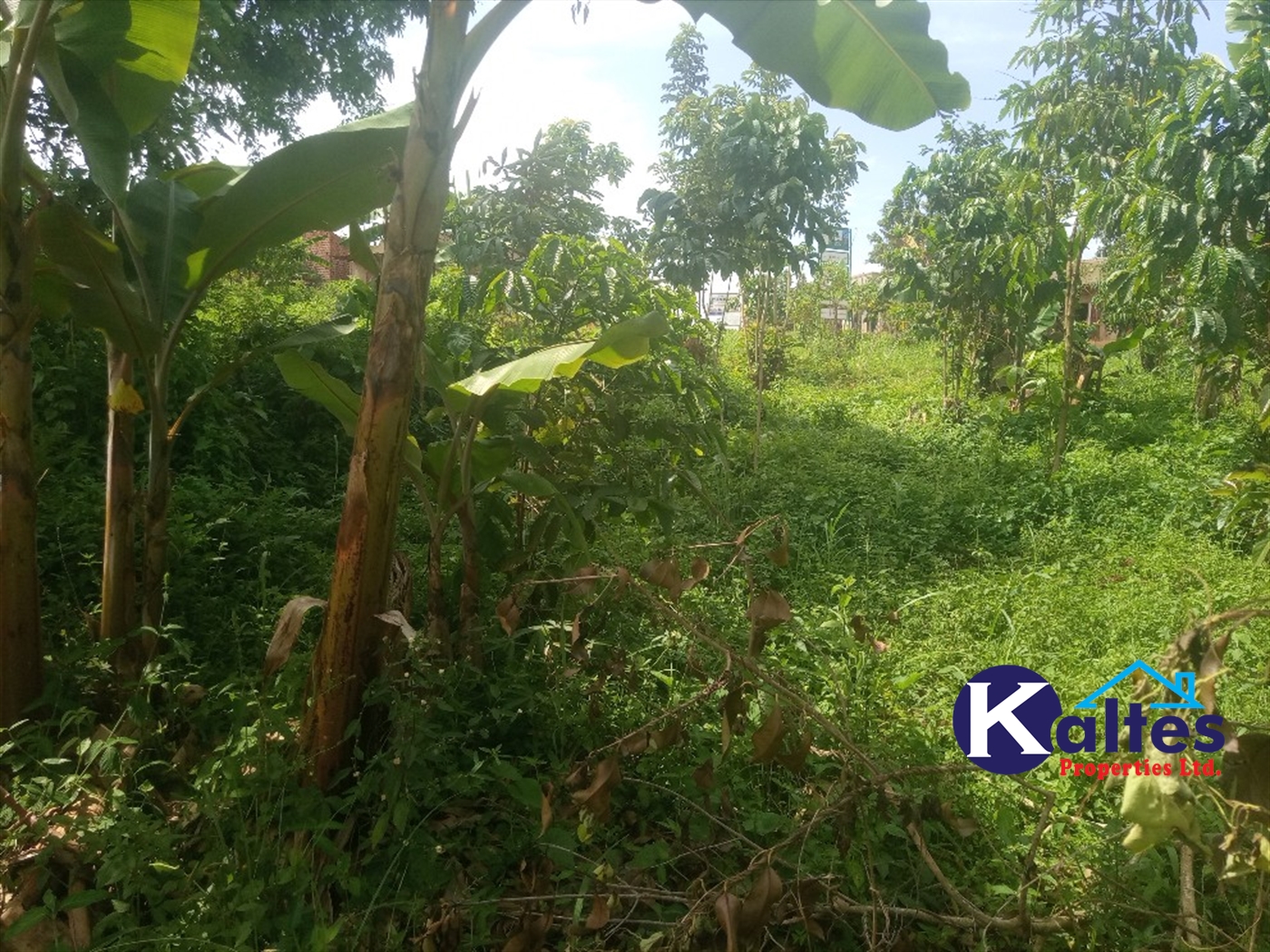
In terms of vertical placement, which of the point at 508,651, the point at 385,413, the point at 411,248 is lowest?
the point at 508,651

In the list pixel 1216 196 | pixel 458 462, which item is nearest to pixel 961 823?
pixel 458 462

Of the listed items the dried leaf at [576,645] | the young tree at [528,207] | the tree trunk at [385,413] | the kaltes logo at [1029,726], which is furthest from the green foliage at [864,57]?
the young tree at [528,207]

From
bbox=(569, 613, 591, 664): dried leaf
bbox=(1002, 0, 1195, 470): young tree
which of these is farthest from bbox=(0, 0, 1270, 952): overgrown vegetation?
bbox=(1002, 0, 1195, 470): young tree

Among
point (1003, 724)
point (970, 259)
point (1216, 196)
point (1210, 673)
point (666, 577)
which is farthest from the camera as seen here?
point (970, 259)

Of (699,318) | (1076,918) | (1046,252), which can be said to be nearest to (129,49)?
(699,318)

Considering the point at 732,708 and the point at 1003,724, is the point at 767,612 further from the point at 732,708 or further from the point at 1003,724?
the point at 1003,724

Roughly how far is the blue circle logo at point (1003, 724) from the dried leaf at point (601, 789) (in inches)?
39.2

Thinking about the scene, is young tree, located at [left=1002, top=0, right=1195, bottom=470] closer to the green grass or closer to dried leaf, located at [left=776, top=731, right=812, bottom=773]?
the green grass

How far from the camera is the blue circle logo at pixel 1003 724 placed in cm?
201

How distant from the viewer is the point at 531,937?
1489 mm

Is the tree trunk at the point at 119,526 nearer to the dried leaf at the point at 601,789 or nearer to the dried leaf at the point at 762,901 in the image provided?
the dried leaf at the point at 601,789

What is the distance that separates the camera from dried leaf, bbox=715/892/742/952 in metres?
1.26

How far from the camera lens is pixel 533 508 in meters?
3.12

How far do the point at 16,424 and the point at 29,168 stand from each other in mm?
637
